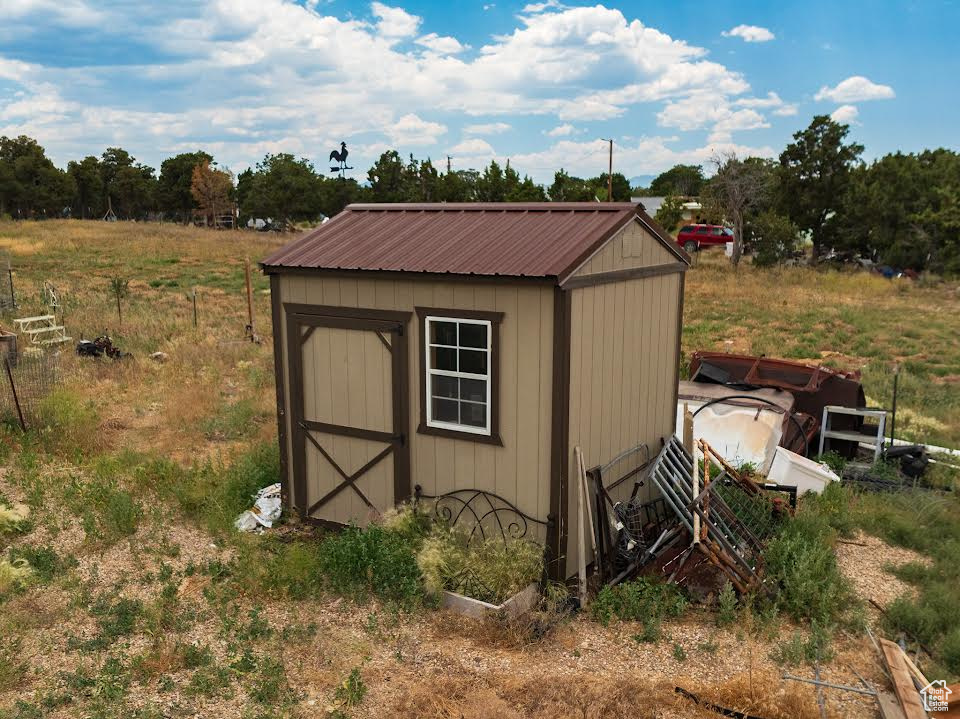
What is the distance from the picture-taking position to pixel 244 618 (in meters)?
6.82

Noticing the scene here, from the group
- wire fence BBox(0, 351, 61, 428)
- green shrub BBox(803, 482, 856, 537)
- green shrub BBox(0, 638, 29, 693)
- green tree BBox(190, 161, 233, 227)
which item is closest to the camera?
green shrub BBox(0, 638, 29, 693)

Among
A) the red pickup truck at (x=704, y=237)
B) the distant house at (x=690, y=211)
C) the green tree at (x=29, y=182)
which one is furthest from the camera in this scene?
the green tree at (x=29, y=182)

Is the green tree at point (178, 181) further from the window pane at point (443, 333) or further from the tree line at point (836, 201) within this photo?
the window pane at point (443, 333)

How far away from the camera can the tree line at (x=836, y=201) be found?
108 feet

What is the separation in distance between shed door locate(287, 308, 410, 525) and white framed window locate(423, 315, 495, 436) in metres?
0.30

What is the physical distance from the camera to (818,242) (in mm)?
37281

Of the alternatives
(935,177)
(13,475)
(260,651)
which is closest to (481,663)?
(260,651)

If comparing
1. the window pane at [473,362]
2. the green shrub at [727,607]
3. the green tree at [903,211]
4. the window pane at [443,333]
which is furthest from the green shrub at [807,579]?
the green tree at [903,211]

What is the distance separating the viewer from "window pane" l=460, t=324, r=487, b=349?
7.38 meters

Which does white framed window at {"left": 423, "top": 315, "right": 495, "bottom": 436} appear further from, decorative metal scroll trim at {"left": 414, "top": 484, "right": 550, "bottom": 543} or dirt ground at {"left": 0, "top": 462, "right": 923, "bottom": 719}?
dirt ground at {"left": 0, "top": 462, "right": 923, "bottom": 719}

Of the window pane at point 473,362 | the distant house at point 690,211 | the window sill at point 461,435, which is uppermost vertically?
the distant house at point 690,211

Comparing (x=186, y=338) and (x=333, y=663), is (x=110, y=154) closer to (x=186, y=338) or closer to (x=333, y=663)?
(x=186, y=338)

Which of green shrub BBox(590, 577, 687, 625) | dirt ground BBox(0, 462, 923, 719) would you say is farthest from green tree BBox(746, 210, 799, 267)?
green shrub BBox(590, 577, 687, 625)

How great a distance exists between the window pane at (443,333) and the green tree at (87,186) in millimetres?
71730
